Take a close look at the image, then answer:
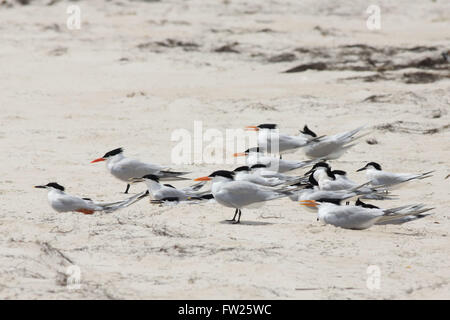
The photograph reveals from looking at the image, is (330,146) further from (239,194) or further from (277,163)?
(239,194)

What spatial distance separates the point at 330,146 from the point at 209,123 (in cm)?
229

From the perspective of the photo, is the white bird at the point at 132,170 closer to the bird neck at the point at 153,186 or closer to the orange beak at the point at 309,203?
the bird neck at the point at 153,186

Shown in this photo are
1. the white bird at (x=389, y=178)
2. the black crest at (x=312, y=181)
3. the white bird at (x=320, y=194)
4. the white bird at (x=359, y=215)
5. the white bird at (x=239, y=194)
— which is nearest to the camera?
the white bird at (x=359, y=215)

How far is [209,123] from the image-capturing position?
10.2m

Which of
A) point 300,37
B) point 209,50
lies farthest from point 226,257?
point 300,37

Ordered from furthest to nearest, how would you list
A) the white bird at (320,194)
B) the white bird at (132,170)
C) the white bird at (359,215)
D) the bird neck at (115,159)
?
the bird neck at (115,159) → the white bird at (132,170) → the white bird at (320,194) → the white bird at (359,215)

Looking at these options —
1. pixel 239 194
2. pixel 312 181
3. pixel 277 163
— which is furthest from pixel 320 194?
pixel 277 163

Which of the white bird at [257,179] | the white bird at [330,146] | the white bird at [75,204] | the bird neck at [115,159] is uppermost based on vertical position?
the white bird at [330,146]

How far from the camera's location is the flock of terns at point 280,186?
5.89 metres

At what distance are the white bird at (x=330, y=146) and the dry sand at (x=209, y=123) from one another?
0.20 m

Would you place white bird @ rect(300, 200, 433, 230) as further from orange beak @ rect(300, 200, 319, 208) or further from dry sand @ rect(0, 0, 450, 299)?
orange beak @ rect(300, 200, 319, 208)

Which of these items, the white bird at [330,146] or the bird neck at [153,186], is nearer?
the bird neck at [153,186]

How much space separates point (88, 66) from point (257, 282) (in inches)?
393

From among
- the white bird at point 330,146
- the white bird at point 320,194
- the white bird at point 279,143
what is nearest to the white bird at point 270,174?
the white bird at point 320,194
